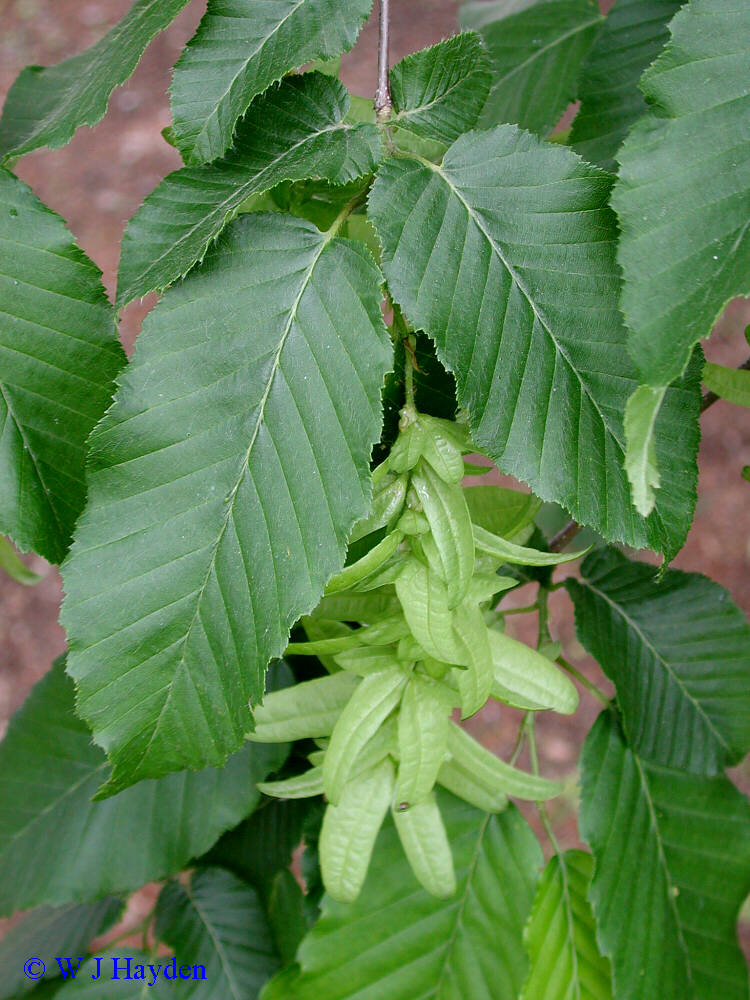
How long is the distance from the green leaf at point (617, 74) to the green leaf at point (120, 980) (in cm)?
134

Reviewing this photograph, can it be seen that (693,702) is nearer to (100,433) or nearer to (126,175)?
(100,433)

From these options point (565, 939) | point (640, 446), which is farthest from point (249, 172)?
point (565, 939)

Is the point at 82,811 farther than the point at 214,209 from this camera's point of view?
Yes

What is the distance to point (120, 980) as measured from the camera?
4.45ft

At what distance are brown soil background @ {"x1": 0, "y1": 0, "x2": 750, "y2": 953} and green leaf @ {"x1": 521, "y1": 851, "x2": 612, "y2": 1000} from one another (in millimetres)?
1790

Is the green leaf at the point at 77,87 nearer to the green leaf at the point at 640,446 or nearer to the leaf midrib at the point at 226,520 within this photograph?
the leaf midrib at the point at 226,520

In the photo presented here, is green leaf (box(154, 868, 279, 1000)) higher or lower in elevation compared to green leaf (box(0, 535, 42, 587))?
lower

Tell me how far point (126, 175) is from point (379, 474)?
4.28 metres

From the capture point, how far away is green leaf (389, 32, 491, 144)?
0.80m

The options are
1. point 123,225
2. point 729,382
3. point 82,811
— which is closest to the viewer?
point 729,382

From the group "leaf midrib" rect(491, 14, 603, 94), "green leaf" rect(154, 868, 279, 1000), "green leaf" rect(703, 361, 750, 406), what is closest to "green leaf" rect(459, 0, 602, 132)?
"leaf midrib" rect(491, 14, 603, 94)

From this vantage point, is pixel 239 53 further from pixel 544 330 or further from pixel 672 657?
pixel 672 657

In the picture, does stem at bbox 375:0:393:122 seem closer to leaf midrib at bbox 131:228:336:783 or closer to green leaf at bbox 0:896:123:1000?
leaf midrib at bbox 131:228:336:783

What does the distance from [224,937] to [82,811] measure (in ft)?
1.10
